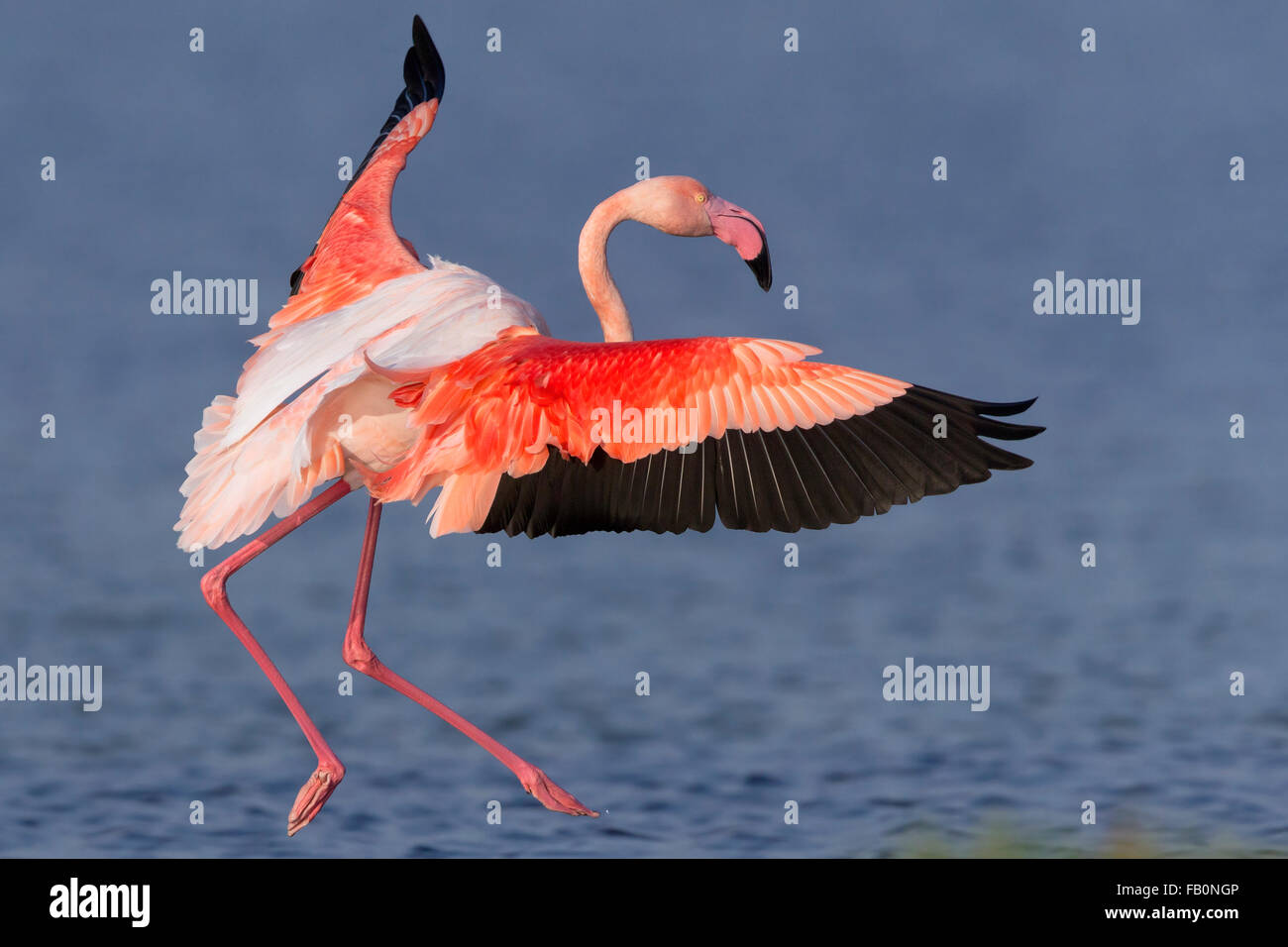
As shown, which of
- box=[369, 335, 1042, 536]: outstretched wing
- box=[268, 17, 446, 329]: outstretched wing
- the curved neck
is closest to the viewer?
box=[369, 335, 1042, 536]: outstretched wing

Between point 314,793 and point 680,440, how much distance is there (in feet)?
8.39

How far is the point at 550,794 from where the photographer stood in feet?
23.9

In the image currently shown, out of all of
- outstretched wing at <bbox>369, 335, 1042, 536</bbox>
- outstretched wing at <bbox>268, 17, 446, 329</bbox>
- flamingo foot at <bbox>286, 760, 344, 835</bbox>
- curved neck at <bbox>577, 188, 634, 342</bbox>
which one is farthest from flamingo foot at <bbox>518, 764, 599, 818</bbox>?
outstretched wing at <bbox>268, 17, 446, 329</bbox>

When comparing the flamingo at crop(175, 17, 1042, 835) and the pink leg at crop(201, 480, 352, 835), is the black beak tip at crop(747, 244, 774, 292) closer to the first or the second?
the flamingo at crop(175, 17, 1042, 835)

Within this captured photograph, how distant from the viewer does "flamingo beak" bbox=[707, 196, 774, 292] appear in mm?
7668

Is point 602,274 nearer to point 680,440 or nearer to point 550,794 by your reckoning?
point 680,440

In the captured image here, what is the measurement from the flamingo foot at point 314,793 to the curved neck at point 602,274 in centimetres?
245

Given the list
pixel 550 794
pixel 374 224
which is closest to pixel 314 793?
pixel 550 794

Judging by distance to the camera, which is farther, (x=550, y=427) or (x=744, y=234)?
(x=744, y=234)

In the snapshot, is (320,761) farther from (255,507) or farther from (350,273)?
(350,273)

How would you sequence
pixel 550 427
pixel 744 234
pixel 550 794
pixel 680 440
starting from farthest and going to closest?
1. pixel 744 234
2. pixel 550 794
3. pixel 550 427
4. pixel 680 440

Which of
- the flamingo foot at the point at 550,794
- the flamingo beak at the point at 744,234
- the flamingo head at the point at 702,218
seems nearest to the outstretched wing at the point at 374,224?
the flamingo head at the point at 702,218

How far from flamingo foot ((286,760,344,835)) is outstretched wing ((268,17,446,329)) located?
2.20m
